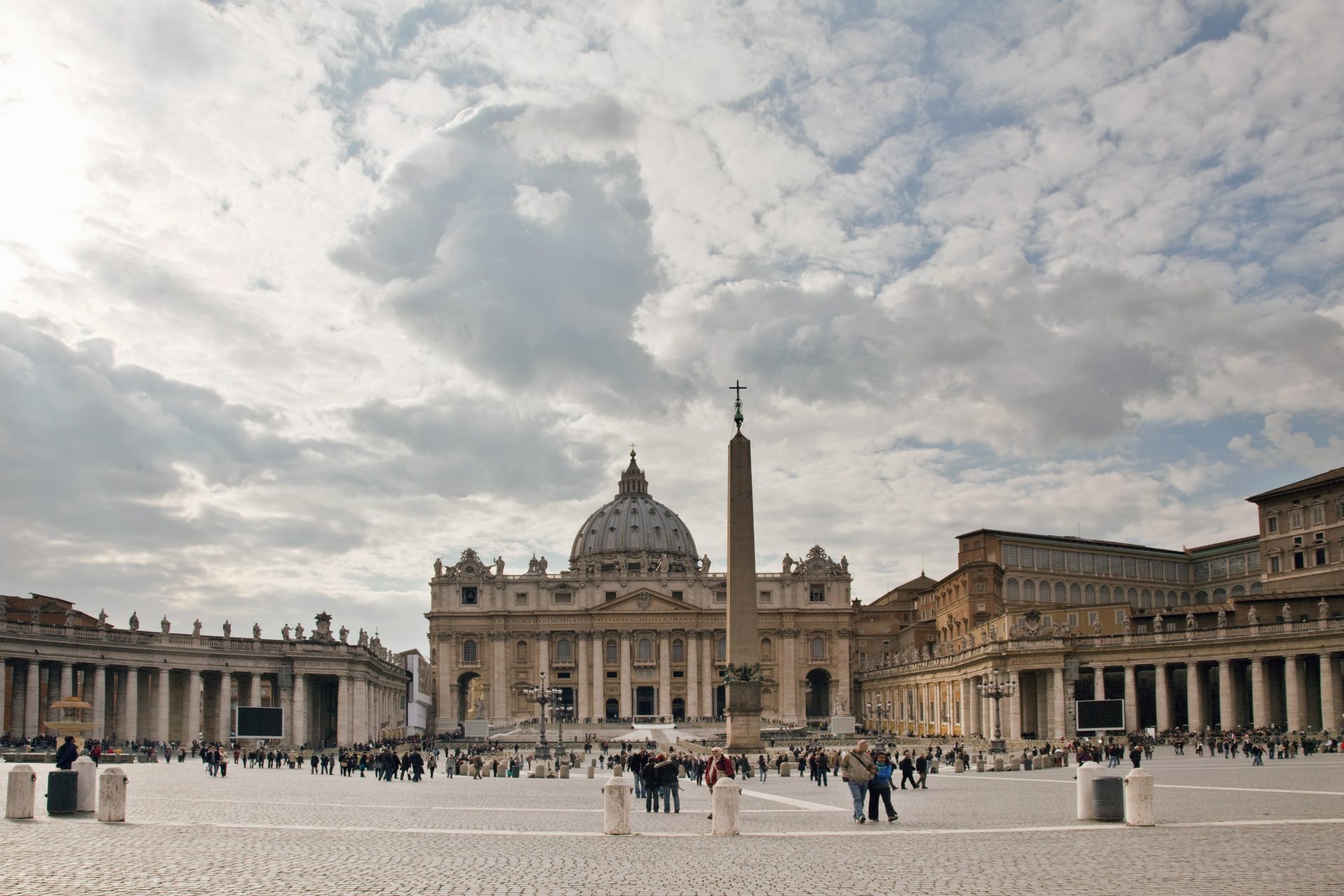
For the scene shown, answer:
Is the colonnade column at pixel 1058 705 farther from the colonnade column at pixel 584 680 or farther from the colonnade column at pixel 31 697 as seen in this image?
the colonnade column at pixel 584 680

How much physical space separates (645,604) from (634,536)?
26.6m

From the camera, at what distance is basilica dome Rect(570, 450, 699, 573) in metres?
151

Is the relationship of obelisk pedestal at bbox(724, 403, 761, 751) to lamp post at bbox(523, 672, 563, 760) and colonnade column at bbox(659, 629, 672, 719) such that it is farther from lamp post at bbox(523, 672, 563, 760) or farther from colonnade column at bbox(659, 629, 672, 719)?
colonnade column at bbox(659, 629, 672, 719)

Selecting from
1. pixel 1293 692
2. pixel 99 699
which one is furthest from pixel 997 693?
pixel 99 699

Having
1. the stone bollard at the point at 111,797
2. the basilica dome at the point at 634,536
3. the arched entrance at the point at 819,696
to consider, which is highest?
the basilica dome at the point at 634,536

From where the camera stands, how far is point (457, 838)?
19531mm

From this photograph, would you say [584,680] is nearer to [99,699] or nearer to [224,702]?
[224,702]

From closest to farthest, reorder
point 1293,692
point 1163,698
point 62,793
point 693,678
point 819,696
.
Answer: point 62,793
point 1293,692
point 1163,698
point 693,678
point 819,696

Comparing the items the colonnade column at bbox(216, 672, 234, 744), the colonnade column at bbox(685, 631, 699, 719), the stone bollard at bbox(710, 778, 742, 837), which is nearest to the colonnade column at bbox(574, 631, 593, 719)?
the colonnade column at bbox(685, 631, 699, 719)

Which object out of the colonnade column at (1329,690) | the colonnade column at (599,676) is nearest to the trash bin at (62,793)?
the colonnade column at (1329,690)

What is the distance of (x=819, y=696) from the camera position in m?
133

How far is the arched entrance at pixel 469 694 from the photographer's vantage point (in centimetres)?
12689

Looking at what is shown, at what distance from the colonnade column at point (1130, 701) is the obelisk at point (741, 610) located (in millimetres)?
29785

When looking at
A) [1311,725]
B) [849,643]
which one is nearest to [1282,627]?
[1311,725]
